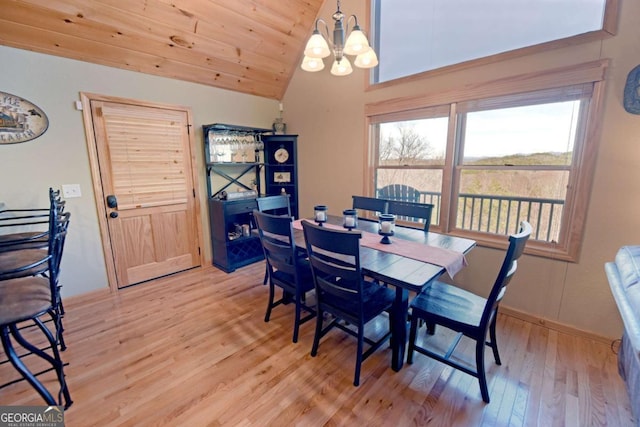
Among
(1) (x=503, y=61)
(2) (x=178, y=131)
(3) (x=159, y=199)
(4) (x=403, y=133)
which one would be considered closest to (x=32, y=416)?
(3) (x=159, y=199)

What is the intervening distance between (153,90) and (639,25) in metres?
4.11

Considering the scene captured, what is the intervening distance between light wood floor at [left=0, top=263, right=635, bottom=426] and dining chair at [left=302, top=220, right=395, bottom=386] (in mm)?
208

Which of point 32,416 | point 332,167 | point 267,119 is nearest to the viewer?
point 32,416

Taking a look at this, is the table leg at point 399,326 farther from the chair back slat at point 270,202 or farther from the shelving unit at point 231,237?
the shelving unit at point 231,237

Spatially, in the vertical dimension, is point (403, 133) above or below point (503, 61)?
below

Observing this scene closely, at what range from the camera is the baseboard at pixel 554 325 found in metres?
2.11

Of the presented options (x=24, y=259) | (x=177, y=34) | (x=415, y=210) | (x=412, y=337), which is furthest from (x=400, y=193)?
(x=24, y=259)

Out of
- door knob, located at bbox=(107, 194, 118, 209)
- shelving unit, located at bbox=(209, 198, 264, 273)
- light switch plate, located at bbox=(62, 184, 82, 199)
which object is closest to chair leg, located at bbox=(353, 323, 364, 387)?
shelving unit, located at bbox=(209, 198, 264, 273)

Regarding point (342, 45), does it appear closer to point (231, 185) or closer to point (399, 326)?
point (399, 326)

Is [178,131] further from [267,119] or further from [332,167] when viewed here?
[332,167]

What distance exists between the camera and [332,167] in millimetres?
3725

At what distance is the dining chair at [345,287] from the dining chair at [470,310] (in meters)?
0.24

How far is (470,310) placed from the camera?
1.72m

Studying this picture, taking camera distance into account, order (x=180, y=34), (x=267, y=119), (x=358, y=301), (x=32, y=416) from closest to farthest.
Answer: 1. (x=32, y=416)
2. (x=358, y=301)
3. (x=180, y=34)
4. (x=267, y=119)
